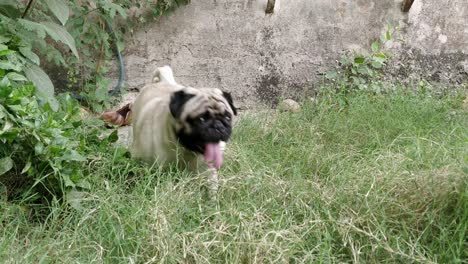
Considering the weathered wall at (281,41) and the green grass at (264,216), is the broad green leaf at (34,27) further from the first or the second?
the weathered wall at (281,41)

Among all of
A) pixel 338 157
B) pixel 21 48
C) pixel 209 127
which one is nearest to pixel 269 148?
pixel 338 157

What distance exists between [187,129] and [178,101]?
169 mm

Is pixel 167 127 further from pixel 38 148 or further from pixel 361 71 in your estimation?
pixel 361 71

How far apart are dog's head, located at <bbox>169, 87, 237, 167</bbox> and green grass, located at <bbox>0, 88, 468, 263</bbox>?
0.61 ft

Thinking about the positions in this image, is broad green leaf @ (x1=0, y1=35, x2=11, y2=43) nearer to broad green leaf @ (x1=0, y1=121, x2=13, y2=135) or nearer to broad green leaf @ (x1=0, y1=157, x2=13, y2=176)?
broad green leaf @ (x1=0, y1=121, x2=13, y2=135)

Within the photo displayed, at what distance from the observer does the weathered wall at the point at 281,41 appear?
5562mm

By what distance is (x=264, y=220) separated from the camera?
Answer: 2979mm

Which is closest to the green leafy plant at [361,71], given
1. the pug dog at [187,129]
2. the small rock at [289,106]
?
the small rock at [289,106]

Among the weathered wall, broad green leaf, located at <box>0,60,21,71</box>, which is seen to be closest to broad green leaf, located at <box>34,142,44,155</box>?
broad green leaf, located at <box>0,60,21,71</box>

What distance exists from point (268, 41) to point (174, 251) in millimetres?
3393

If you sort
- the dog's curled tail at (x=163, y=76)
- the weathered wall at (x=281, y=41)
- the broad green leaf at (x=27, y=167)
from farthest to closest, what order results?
the weathered wall at (x=281, y=41) < the dog's curled tail at (x=163, y=76) < the broad green leaf at (x=27, y=167)

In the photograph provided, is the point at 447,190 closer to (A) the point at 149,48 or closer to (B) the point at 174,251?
(B) the point at 174,251

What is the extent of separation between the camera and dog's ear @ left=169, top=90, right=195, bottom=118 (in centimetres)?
341

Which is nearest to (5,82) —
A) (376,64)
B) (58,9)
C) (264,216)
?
(58,9)
